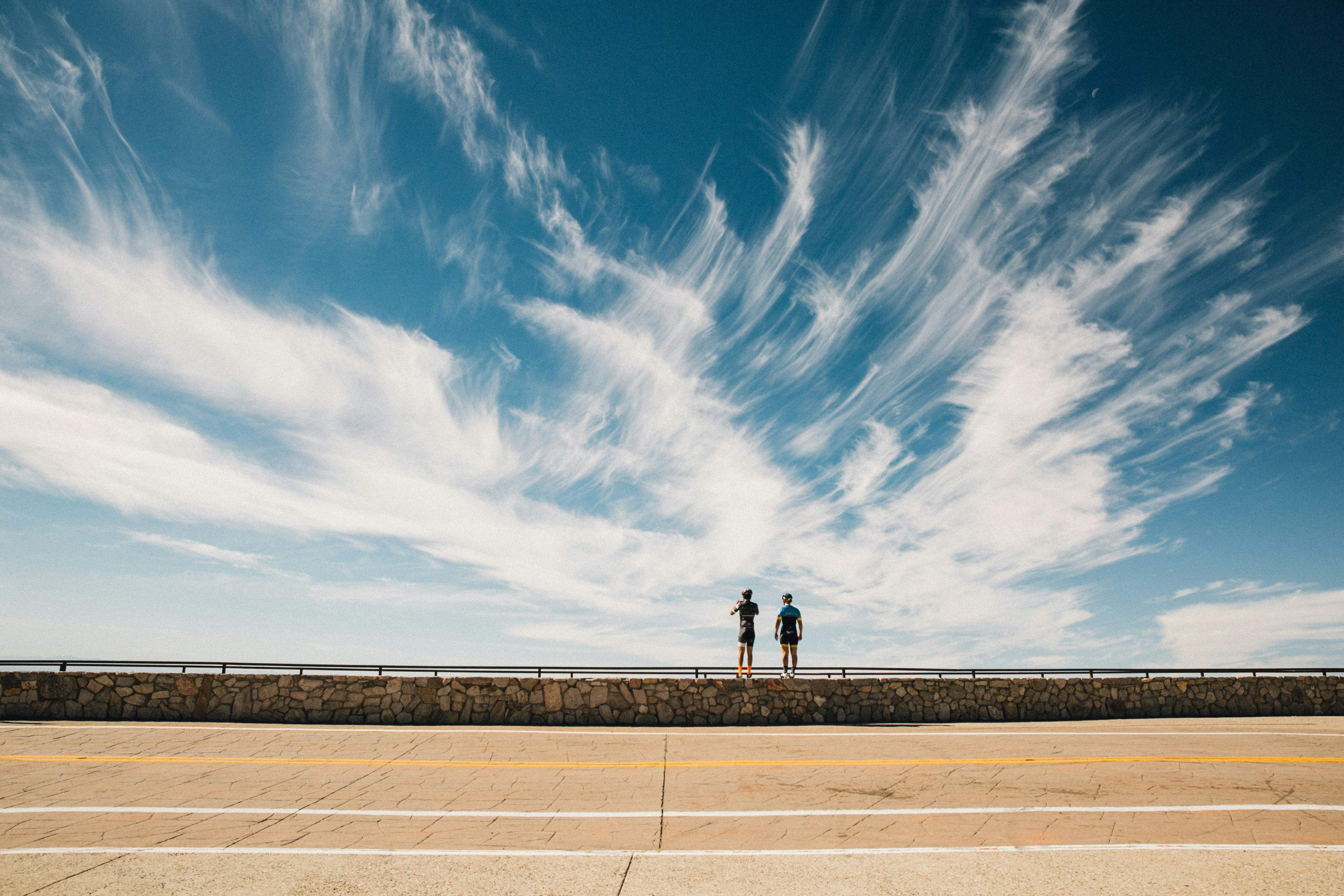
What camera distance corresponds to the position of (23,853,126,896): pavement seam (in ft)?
15.1

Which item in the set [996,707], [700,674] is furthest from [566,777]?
[996,707]

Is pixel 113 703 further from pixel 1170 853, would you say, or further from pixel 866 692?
pixel 1170 853

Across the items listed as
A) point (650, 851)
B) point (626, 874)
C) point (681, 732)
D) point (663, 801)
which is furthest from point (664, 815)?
point (681, 732)

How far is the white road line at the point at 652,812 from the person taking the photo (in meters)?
6.55

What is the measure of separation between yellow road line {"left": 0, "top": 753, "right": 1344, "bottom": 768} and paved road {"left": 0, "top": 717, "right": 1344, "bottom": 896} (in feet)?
0.19

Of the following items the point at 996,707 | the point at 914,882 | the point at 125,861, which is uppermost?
the point at 996,707

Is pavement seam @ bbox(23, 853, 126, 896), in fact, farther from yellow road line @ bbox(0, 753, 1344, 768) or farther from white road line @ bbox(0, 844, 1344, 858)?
yellow road line @ bbox(0, 753, 1344, 768)

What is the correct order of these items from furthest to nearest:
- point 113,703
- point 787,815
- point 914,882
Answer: point 113,703
point 787,815
point 914,882

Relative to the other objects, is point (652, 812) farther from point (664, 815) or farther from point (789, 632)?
point (789, 632)

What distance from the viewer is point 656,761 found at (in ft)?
30.6

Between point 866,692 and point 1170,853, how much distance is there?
8.72 m

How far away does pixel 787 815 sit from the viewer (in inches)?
260

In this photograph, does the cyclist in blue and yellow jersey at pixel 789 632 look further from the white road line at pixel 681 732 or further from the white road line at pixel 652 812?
the white road line at pixel 652 812

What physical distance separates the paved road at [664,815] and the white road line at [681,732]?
2.00ft
